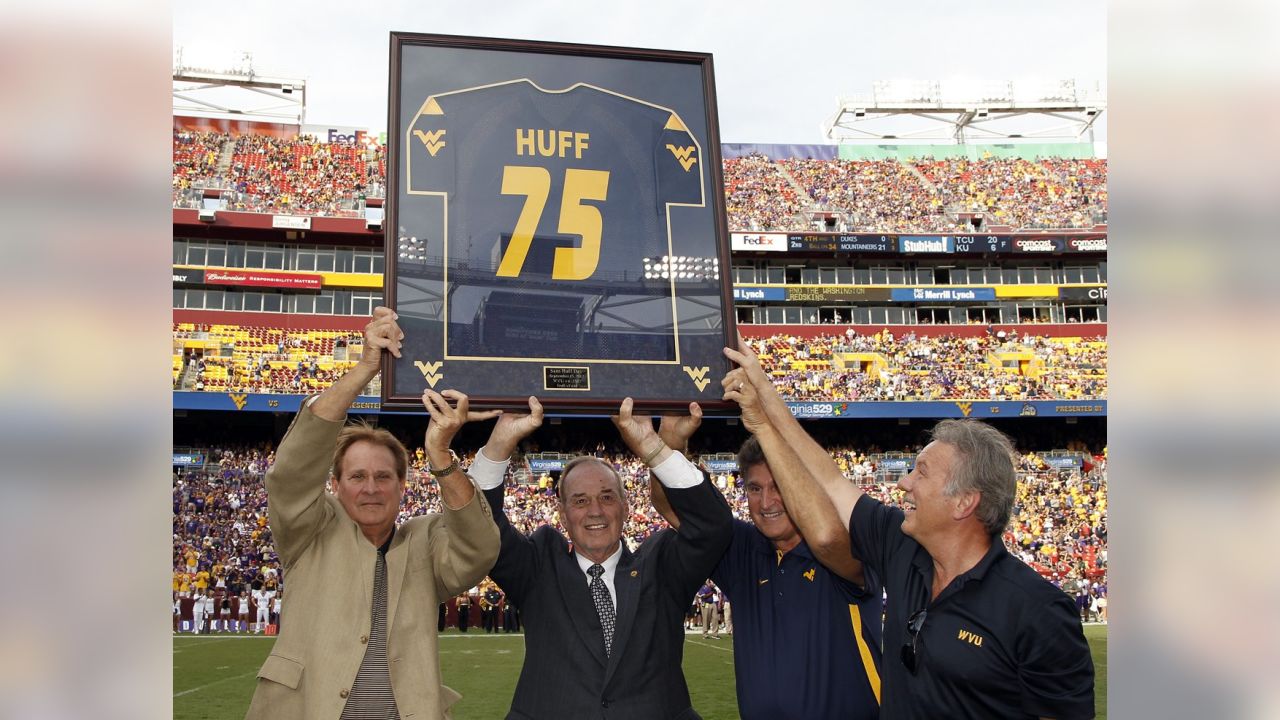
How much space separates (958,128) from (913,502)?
53174mm

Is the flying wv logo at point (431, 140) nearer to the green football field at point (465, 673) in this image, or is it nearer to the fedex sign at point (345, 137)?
the green football field at point (465, 673)

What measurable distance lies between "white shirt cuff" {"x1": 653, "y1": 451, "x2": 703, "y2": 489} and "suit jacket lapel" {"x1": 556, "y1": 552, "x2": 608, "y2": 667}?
0.55 meters

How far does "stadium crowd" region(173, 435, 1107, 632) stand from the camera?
74.8 ft

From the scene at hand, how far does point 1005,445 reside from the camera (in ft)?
9.93

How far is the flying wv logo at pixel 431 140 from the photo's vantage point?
3.52m

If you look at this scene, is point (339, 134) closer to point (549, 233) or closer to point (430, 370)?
point (549, 233)

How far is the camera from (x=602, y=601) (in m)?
3.71

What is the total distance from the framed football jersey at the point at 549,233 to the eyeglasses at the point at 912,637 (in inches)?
42.2

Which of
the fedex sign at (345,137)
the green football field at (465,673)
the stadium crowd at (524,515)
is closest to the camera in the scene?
the green football field at (465,673)

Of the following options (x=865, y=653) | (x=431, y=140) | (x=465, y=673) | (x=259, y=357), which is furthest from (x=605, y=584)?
(x=259, y=357)

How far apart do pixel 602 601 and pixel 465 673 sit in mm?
10999

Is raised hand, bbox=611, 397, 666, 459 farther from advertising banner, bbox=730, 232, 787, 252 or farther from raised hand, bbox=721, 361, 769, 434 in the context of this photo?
A: advertising banner, bbox=730, 232, 787, 252

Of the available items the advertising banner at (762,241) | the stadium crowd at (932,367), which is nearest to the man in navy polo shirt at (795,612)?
the stadium crowd at (932,367)

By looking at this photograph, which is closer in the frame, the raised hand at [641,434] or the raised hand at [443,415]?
the raised hand at [443,415]
